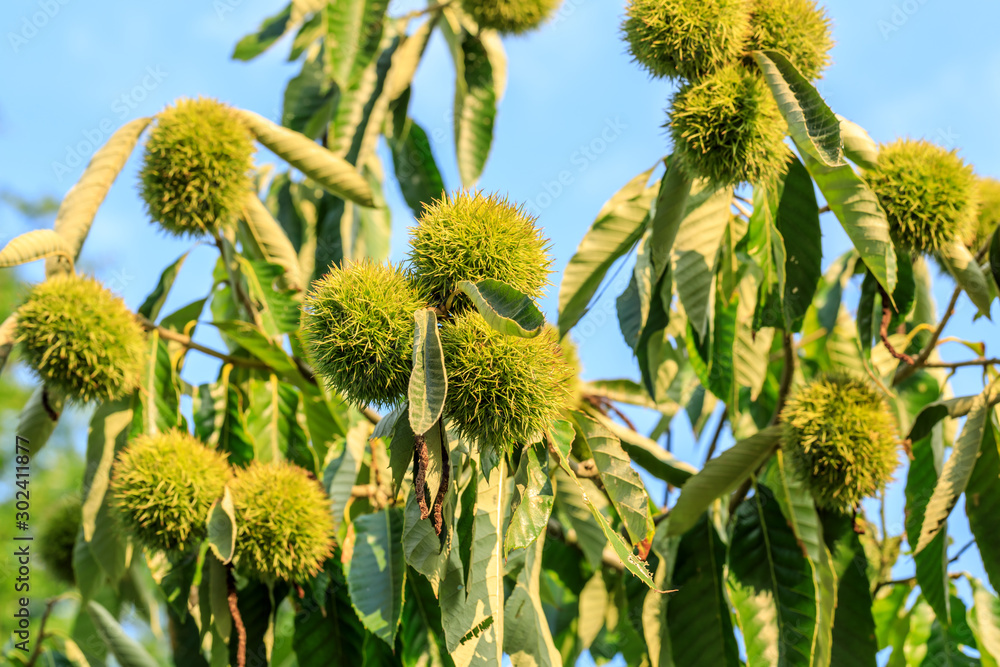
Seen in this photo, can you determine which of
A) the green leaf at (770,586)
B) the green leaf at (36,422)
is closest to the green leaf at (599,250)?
the green leaf at (770,586)

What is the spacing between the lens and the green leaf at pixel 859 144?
2010 millimetres

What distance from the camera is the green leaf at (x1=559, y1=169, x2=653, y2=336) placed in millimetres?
2186

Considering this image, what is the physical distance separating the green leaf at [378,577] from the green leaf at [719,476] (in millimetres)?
683

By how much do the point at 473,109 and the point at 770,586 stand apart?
Result: 2.02 meters

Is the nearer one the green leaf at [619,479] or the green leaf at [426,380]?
the green leaf at [426,380]

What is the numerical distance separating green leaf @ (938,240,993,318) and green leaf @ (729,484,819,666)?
720mm

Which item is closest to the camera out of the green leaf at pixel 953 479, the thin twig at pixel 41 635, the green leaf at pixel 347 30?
the green leaf at pixel 953 479

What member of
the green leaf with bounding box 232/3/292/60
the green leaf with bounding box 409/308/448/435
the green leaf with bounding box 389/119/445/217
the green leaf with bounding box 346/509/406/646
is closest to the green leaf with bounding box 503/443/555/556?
the green leaf with bounding box 409/308/448/435

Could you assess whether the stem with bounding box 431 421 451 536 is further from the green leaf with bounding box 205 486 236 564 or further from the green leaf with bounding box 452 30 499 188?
the green leaf with bounding box 452 30 499 188

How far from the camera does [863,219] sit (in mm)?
1851

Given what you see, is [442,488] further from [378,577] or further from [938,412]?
[938,412]

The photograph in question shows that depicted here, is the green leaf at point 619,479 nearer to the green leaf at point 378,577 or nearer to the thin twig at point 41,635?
the green leaf at point 378,577

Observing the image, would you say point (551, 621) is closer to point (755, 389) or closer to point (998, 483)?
point (755, 389)

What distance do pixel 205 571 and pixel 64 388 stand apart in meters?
0.58
